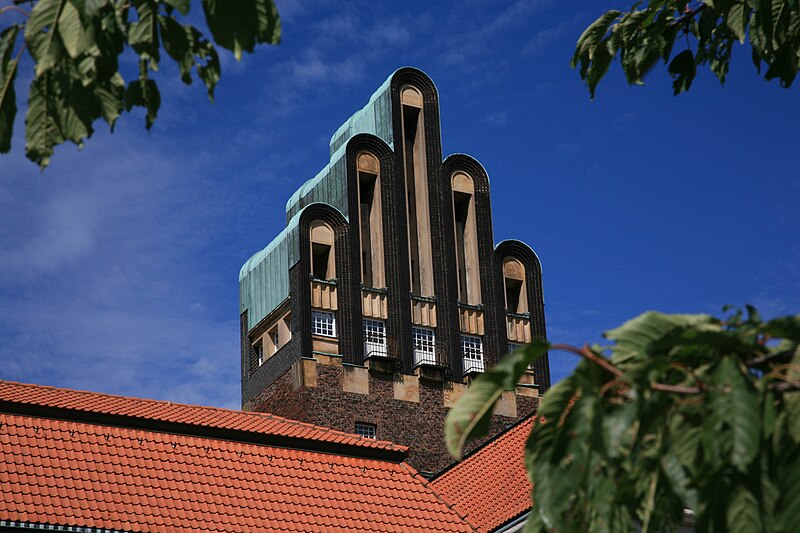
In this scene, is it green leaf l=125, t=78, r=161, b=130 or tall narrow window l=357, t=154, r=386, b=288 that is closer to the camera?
green leaf l=125, t=78, r=161, b=130

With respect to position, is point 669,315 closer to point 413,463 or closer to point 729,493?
point 729,493

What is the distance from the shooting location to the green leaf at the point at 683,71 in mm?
8266

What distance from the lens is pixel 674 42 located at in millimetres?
8508

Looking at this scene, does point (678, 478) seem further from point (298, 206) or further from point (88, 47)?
point (298, 206)

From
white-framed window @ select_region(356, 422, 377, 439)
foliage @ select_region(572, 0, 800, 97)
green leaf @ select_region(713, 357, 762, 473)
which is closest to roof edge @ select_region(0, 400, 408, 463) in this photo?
foliage @ select_region(572, 0, 800, 97)

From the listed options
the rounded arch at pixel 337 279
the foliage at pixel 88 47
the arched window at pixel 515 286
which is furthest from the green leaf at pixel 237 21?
the arched window at pixel 515 286

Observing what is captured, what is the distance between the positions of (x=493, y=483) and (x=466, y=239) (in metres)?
20.0

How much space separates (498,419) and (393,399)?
3952mm

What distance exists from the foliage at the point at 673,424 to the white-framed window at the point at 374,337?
3436cm

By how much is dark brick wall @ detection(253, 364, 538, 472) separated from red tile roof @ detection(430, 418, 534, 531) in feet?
35.6

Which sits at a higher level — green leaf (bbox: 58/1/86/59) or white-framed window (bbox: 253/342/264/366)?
white-framed window (bbox: 253/342/264/366)

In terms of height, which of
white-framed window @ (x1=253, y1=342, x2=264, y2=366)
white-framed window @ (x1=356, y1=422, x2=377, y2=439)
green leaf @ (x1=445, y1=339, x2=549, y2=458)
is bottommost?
green leaf @ (x1=445, y1=339, x2=549, y2=458)

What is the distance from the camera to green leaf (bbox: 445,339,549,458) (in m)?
3.83

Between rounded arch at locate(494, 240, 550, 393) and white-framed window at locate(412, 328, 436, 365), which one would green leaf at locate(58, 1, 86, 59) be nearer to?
white-framed window at locate(412, 328, 436, 365)
